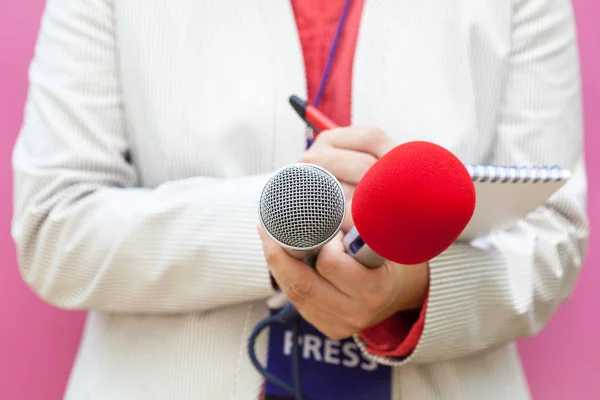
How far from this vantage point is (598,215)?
1.26 metres

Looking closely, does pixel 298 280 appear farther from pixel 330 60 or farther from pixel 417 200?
pixel 330 60

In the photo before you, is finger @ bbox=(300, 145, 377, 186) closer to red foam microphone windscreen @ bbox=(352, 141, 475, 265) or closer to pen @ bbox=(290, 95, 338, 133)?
pen @ bbox=(290, 95, 338, 133)

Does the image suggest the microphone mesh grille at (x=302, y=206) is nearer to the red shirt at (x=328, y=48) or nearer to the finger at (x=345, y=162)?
the finger at (x=345, y=162)

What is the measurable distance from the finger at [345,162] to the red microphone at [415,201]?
0.23 meters

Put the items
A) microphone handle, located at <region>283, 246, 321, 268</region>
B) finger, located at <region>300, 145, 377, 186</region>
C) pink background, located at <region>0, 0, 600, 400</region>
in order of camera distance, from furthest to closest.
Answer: pink background, located at <region>0, 0, 600, 400</region> < finger, located at <region>300, 145, 377, 186</region> < microphone handle, located at <region>283, 246, 321, 268</region>

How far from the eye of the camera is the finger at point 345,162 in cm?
66

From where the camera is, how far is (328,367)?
78cm

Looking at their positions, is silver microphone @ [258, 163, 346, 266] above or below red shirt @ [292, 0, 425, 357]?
above

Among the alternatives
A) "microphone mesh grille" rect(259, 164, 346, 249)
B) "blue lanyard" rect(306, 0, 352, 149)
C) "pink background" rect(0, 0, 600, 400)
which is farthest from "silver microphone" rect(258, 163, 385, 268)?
"pink background" rect(0, 0, 600, 400)

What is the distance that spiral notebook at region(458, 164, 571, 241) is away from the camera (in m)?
0.56

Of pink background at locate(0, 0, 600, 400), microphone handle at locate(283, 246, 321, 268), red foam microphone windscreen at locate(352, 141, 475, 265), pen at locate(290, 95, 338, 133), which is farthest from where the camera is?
pink background at locate(0, 0, 600, 400)

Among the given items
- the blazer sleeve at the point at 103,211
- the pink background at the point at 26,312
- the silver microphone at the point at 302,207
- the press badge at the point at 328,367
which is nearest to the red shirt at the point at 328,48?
the blazer sleeve at the point at 103,211

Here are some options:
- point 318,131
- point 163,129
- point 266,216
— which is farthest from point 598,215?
point 266,216

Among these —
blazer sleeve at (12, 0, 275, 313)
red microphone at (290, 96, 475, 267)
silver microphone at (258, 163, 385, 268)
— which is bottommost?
blazer sleeve at (12, 0, 275, 313)
